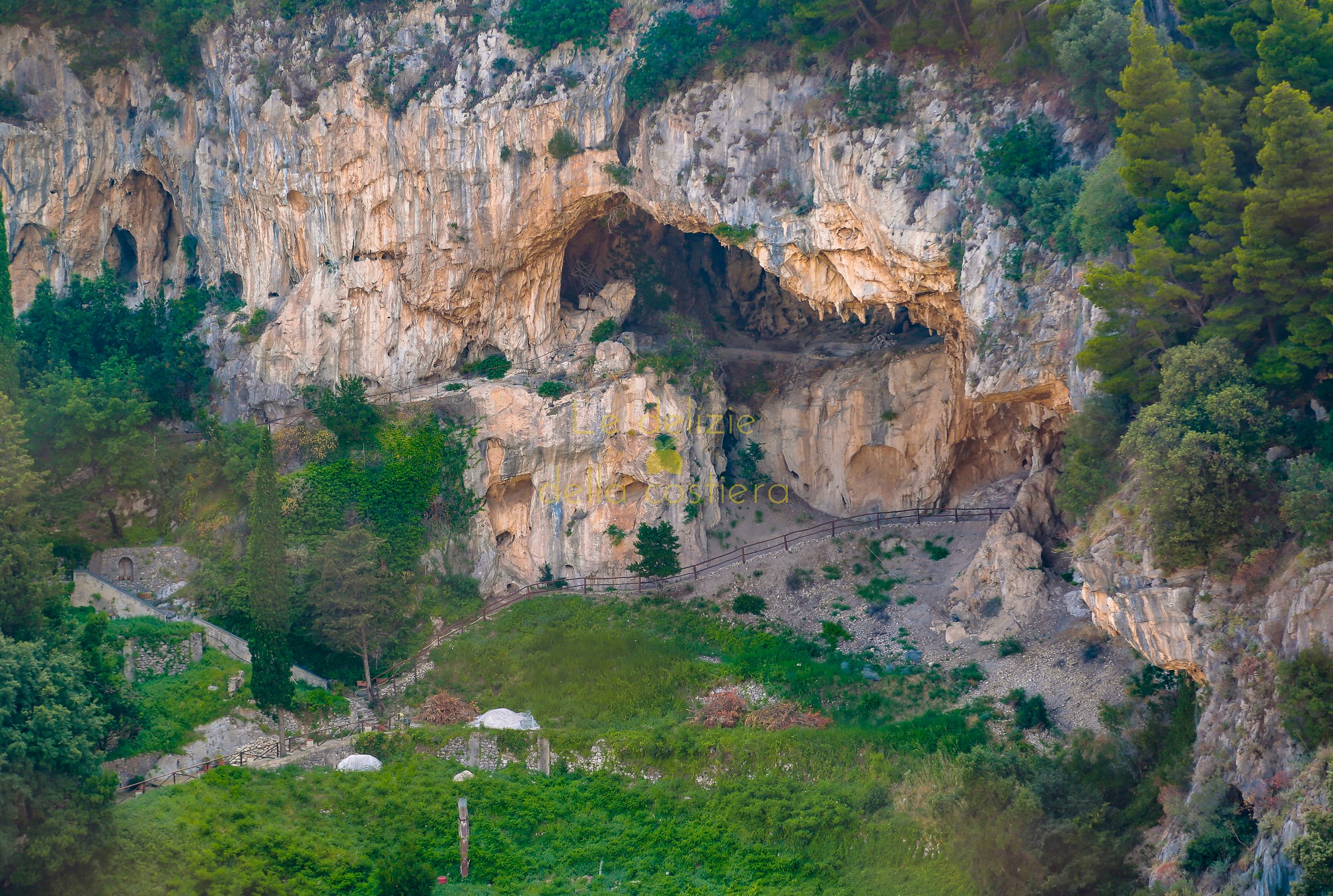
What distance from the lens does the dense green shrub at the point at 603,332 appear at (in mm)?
44531

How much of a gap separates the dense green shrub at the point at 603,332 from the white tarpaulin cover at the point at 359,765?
17.1 metres

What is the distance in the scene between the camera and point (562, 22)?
40.9 metres

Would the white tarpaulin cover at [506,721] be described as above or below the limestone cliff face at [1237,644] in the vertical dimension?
below

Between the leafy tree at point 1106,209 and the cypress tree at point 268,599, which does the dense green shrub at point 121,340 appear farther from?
the leafy tree at point 1106,209

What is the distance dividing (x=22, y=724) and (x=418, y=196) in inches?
860

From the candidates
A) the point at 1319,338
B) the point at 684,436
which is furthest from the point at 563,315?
the point at 1319,338

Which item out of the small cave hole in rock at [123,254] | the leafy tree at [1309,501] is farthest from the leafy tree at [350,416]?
the leafy tree at [1309,501]

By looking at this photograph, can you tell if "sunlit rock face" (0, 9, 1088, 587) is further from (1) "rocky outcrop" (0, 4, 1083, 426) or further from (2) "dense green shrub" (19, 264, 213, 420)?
(2) "dense green shrub" (19, 264, 213, 420)

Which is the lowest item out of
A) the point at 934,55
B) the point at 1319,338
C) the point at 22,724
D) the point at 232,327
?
the point at 22,724

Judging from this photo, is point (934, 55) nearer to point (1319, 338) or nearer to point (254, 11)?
point (1319, 338)

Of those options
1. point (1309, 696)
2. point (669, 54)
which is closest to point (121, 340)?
point (669, 54)

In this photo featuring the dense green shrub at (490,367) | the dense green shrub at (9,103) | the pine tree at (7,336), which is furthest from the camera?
the dense green shrub at (9,103)

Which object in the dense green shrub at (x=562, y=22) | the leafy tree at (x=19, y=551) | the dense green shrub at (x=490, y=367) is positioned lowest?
the leafy tree at (x=19, y=551)

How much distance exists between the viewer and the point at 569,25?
40.8 metres
